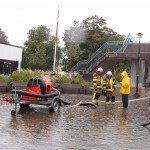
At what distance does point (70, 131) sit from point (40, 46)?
51622 millimetres

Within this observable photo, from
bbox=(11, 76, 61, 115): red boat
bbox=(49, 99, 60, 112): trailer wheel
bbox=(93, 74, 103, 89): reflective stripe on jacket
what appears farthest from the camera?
bbox=(93, 74, 103, 89): reflective stripe on jacket

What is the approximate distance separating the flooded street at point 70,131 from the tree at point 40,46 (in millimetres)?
47569

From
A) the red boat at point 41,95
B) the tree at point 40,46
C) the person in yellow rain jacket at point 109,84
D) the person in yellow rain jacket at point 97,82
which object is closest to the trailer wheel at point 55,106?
the red boat at point 41,95

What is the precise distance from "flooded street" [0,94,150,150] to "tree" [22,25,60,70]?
156 ft

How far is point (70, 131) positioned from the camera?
31.8 ft

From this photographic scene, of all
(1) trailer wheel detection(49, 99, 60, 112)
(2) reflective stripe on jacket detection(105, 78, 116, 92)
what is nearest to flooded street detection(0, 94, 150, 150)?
(1) trailer wheel detection(49, 99, 60, 112)

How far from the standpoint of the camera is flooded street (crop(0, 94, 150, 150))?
792 cm

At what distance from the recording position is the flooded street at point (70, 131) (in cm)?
792

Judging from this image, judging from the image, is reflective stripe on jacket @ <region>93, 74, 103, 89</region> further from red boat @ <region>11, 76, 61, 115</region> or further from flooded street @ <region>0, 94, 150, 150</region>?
red boat @ <region>11, 76, 61, 115</region>

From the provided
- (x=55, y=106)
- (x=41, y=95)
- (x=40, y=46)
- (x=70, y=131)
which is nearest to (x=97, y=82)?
(x=55, y=106)

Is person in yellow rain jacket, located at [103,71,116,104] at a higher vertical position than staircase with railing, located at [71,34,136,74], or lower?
lower

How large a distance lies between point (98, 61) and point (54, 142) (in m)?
26.8

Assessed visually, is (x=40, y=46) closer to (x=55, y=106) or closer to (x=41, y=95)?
(x=55, y=106)

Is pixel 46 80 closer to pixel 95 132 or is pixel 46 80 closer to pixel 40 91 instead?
pixel 40 91
